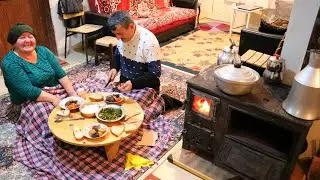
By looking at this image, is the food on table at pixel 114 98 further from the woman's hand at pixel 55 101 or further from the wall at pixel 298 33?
the wall at pixel 298 33

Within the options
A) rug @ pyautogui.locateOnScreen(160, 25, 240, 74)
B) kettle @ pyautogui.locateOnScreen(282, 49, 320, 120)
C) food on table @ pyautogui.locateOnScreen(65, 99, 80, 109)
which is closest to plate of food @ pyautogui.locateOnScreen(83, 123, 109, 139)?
food on table @ pyautogui.locateOnScreen(65, 99, 80, 109)

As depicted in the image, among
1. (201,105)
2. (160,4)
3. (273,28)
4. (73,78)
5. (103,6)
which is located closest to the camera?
(201,105)

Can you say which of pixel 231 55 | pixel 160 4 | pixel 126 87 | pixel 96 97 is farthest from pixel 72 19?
pixel 231 55

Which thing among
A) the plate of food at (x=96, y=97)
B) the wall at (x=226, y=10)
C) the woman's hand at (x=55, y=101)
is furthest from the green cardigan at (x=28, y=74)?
the wall at (x=226, y=10)

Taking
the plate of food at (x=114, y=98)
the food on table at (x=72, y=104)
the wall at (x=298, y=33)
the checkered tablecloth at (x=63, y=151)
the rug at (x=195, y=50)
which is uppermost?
the wall at (x=298, y=33)

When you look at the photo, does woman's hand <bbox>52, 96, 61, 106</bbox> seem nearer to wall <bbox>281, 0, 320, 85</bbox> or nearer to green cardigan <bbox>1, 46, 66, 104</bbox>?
green cardigan <bbox>1, 46, 66, 104</bbox>

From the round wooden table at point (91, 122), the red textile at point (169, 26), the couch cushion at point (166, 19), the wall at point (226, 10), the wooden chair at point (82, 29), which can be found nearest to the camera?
the round wooden table at point (91, 122)

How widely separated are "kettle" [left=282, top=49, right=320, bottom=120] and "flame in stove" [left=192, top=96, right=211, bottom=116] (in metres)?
0.49

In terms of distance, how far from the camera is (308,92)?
139cm

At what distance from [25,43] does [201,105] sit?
136 cm

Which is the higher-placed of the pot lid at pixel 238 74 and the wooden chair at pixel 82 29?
the pot lid at pixel 238 74

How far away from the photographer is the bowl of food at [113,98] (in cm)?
199

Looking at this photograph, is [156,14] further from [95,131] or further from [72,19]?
[95,131]

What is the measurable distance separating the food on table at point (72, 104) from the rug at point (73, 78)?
1.65ft
